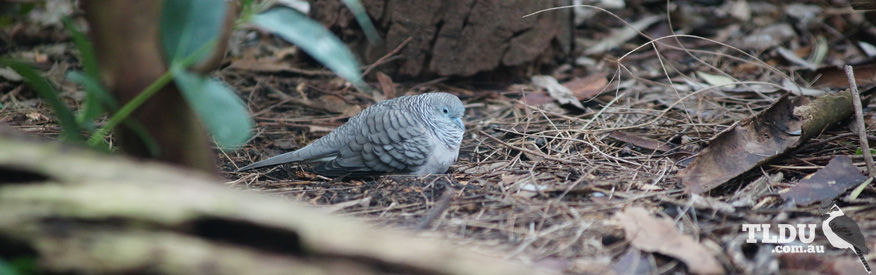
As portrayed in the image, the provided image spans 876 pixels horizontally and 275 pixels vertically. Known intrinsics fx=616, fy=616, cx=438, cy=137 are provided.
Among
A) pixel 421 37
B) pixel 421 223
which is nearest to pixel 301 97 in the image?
pixel 421 37

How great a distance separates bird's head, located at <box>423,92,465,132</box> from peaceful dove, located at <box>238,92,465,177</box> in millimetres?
11

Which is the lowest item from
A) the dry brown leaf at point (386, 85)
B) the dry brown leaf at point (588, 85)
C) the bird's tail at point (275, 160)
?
the dry brown leaf at point (588, 85)

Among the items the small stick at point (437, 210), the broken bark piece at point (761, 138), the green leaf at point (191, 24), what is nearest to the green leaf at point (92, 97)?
the green leaf at point (191, 24)

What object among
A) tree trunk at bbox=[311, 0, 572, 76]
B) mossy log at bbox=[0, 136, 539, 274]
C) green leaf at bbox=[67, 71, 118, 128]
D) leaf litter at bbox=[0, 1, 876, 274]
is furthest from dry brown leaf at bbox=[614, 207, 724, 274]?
tree trunk at bbox=[311, 0, 572, 76]

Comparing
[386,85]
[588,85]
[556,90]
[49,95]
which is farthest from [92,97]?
[588,85]

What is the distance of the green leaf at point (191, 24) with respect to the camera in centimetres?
181

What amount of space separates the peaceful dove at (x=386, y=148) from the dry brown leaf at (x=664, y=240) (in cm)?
143

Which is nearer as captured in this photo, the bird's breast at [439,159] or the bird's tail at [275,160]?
the bird's tail at [275,160]

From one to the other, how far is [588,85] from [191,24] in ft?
10.9

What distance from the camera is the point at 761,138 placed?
3.03m

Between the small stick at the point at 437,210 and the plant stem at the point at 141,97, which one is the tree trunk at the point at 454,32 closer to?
the small stick at the point at 437,210

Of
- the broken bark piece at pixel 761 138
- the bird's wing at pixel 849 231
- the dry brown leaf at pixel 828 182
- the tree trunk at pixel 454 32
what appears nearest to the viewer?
the bird's wing at pixel 849 231

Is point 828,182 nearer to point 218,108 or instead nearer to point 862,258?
point 862,258

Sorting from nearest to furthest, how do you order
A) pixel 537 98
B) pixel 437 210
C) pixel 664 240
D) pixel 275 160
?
pixel 664 240
pixel 437 210
pixel 275 160
pixel 537 98
